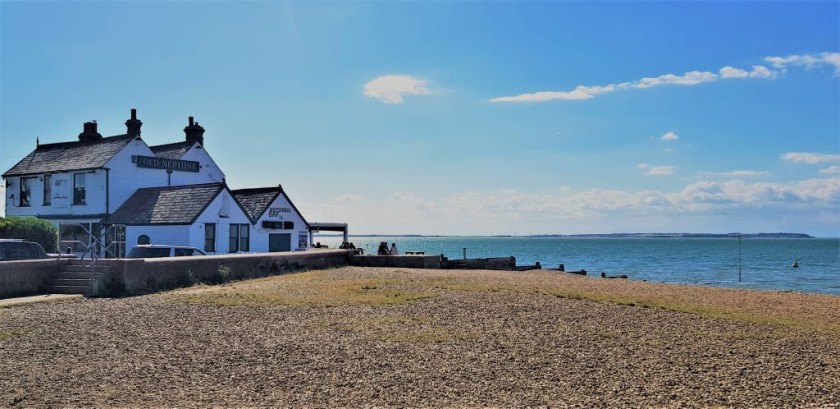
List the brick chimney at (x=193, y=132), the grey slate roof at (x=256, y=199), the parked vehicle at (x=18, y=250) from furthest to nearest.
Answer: the brick chimney at (x=193, y=132), the grey slate roof at (x=256, y=199), the parked vehicle at (x=18, y=250)

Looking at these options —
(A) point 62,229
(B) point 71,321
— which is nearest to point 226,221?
(A) point 62,229

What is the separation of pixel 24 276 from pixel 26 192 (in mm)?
24414

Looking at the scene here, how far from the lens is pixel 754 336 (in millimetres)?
13430

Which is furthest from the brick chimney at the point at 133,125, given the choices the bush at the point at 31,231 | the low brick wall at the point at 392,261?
the low brick wall at the point at 392,261

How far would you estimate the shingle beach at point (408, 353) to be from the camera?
8680mm

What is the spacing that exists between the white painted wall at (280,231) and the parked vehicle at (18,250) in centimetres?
1583

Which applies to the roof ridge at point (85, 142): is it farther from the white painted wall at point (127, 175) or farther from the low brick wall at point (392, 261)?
the low brick wall at point (392, 261)

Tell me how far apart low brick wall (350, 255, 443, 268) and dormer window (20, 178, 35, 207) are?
20.3 m

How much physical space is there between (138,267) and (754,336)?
1644 centimetres

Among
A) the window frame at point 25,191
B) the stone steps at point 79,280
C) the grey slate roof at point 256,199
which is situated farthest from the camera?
the window frame at point 25,191

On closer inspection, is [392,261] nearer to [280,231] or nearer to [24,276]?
[280,231]

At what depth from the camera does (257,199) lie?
40094mm

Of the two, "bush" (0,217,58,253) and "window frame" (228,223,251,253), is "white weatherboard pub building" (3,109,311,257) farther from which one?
"bush" (0,217,58,253)

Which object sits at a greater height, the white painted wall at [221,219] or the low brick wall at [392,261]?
the white painted wall at [221,219]
